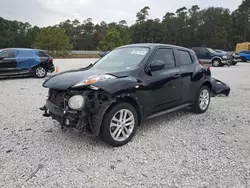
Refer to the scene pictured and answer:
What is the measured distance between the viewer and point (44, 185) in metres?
2.50

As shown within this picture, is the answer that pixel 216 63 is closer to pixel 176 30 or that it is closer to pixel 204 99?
pixel 204 99

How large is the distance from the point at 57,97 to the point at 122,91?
1.08 metres

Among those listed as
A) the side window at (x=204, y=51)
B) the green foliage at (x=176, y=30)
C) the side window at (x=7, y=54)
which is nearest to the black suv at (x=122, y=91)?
the side window at (x=7, y=54)

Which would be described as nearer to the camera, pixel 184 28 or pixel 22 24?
pixel 184 28

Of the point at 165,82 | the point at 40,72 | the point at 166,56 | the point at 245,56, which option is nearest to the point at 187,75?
the point at 166,56

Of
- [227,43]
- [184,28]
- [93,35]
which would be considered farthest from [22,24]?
[227,43]

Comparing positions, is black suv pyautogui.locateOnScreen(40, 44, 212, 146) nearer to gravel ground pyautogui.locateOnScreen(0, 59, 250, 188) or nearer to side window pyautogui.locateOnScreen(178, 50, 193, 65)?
side window pyautogui.locateOnScreen(178, 50, 193, 65)

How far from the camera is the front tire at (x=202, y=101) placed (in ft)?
16.7

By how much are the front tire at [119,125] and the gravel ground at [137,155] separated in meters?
0.13

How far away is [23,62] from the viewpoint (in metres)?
10.2

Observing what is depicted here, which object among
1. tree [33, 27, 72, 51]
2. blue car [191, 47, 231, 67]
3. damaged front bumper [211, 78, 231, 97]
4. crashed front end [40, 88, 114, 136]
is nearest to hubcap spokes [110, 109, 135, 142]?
crashed front end [40, 88, 114, 136]

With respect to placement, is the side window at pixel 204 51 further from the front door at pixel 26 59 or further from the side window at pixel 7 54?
the side window at pixel 7 54

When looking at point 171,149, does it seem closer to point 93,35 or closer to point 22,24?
point 93,35

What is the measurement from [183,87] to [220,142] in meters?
1.37
